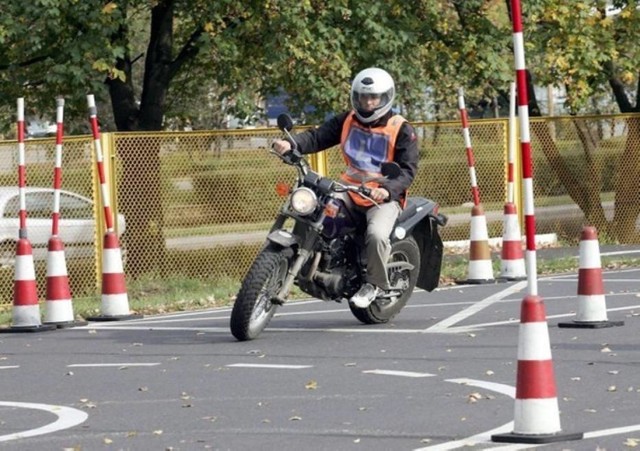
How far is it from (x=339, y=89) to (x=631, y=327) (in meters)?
10.00

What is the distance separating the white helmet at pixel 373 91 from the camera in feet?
42.1

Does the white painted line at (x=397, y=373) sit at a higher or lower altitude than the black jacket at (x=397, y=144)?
lower

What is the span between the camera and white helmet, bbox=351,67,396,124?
42.1 ft

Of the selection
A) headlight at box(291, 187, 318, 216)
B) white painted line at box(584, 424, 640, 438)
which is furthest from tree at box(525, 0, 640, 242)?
white painted line at box(584, 424, 640, 438)

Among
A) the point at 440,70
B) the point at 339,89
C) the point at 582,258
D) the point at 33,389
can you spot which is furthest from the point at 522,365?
the point at 440,70

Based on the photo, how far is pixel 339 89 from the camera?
22.0 metres

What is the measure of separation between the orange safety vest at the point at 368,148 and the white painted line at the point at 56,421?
403cm

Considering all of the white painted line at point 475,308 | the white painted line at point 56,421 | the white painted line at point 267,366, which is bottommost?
the white painted line at point 56,421

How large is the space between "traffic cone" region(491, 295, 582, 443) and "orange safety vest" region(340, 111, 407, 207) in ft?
16.8

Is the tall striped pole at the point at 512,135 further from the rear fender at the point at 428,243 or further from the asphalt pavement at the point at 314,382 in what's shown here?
the rear fender at the point at 428,243

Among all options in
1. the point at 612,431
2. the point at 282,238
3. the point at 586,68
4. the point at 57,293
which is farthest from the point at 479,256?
the point at 612,431

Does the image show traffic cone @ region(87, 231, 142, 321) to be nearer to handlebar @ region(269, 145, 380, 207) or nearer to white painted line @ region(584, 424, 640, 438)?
handlebar @ region(269, 145, 380, 207)

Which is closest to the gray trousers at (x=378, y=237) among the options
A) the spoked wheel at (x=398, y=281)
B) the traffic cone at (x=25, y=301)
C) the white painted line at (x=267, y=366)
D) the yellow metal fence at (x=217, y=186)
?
the spoked wheel at (x=398, y=281)

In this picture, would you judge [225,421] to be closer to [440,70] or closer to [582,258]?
[582,258]
